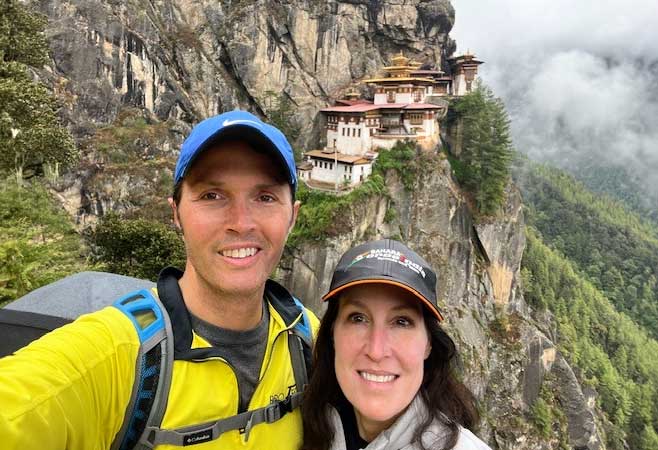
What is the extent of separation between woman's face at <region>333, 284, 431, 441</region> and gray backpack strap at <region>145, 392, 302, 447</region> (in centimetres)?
49

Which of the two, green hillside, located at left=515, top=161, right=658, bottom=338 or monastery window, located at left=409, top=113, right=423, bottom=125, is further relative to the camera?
green hillside, located at left=515, top=161, right=658, bottom=338

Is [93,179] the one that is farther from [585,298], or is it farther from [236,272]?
[585,298]

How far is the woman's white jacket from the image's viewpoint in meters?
2.85

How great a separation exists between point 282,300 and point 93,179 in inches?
1226

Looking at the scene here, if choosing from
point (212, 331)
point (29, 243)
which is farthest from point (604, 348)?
point (212, 331)

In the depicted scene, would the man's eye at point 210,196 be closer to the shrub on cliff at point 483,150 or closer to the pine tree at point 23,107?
the pine tree at point 23,107

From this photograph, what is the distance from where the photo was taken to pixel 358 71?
48.4 meters

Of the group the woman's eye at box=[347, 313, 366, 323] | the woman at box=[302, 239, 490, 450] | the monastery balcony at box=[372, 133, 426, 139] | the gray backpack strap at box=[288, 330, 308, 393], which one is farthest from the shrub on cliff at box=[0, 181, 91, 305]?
the monastery balcony at box=[372, 133, 426, 139]

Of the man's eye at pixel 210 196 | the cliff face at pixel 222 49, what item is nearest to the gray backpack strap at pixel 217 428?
the man's eye at pixel 210 196

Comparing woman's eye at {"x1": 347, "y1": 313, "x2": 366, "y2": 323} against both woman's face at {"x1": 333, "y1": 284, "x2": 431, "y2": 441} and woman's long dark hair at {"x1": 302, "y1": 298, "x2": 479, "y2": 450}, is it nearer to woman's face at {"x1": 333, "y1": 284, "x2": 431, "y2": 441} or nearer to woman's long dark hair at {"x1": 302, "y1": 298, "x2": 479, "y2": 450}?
woman's face at {"x1": 333, "y1": 284, "x2": 431, "y2": 441}

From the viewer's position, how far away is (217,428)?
8.61 ft

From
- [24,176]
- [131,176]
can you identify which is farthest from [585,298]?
[24,176]

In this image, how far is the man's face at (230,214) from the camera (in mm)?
2713

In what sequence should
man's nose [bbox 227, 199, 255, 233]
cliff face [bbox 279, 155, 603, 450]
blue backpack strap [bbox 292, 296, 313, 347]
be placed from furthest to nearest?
cliff face [bbox 279, 155, 603, 450]
blue backpack strap [bbox 292, 296, 313, 347]
man's nose [bbox 227, 199, 255, 233]
